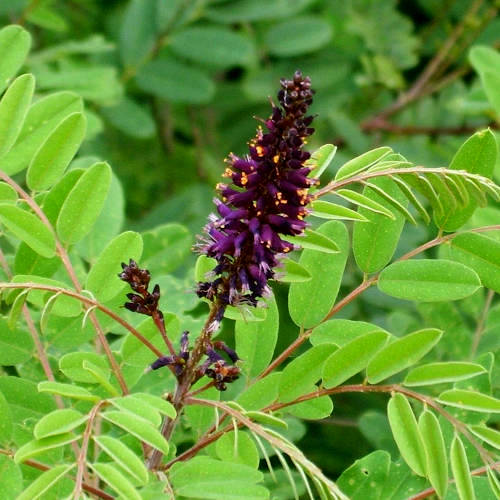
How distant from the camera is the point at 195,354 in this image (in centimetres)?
104

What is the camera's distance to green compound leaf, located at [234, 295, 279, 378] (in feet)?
3.97

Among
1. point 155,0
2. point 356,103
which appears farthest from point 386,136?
point 155,0

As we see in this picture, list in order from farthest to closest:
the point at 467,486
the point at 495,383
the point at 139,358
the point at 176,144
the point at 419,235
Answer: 1. the point at 176,144
2. the point at 419,235
3. the point at 495,383
4. the point at 139,358
5. the point at 467,486

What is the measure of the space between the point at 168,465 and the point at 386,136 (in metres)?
1.81

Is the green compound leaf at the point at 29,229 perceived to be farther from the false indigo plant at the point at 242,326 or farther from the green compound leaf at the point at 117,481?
the green compound leaf at the point at 117,481

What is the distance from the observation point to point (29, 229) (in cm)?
113

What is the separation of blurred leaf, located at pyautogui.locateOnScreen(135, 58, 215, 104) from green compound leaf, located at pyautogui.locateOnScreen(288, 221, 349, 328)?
4.31 ft

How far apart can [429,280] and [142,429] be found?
40cm

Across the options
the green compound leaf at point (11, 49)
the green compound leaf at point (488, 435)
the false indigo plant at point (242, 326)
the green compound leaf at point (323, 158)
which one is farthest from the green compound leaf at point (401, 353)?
the green compound leaf at point (11, 49)

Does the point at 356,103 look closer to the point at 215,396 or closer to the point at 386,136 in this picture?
the point at 386,136

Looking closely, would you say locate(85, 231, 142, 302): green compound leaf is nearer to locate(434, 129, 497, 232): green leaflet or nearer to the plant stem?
locate(434, 129, 497, 232): green leaflet

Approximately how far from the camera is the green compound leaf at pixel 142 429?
0.92 meters

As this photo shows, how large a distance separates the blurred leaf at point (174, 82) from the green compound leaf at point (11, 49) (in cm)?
106

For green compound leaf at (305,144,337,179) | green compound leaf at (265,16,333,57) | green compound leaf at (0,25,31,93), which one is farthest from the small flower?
green compound leaf at (265,16,333,57)
